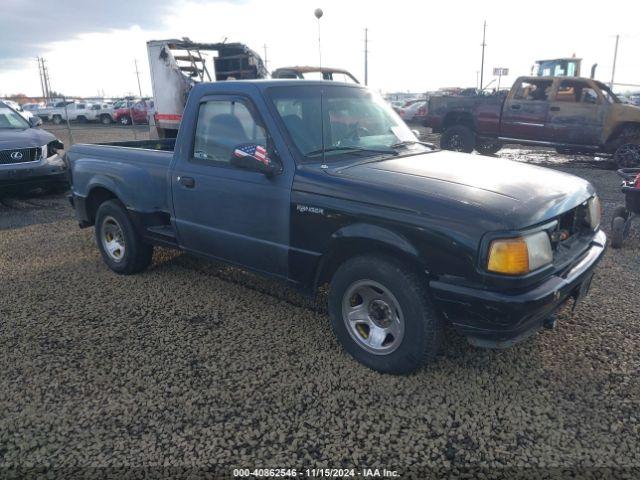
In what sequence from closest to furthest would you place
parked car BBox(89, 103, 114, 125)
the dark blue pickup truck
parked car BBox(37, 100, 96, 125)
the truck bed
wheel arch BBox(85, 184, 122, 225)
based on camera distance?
the dark blue pickup truck
the truck bed
wheel arch BBox(85, 184, 122, 225)
parked car BBox(89, 103, 114, 125)
parked car BBox(37, 100, 96, 125)

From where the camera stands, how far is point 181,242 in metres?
4.29

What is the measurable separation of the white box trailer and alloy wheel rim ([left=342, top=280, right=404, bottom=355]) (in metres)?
11.5

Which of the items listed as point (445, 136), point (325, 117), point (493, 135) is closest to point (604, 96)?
point (493, 135)

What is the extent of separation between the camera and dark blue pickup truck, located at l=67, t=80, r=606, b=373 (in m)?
2.67

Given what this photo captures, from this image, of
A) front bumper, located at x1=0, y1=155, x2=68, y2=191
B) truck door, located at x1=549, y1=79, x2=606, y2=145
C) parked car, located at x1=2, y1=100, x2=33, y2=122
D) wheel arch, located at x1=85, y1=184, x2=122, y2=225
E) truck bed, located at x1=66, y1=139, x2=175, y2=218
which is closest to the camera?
truck bed, located at x1=66, y1=139, x2=175, y2=218

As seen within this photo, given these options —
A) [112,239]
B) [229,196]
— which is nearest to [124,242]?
[112,239]

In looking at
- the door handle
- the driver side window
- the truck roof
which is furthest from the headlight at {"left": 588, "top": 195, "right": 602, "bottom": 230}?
the door handle

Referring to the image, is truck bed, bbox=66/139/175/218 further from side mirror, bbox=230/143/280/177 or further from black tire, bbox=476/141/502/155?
black tire, bbox=476/141/502/155

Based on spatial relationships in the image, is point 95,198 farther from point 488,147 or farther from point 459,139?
point 488,147

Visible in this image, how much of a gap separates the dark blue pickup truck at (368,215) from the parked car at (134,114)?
26.8 meters

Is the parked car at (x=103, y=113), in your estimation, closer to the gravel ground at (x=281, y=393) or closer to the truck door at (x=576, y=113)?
the truck door at (x=576, y=113)

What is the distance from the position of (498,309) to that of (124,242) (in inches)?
148

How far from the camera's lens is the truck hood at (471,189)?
2.67 metres

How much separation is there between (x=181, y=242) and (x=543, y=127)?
10.5m
